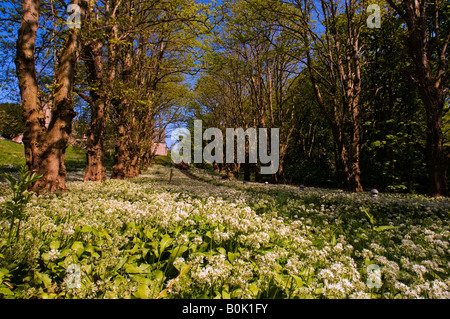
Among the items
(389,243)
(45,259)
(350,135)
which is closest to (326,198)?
(389,243)

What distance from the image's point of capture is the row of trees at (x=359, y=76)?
10992 millimetres

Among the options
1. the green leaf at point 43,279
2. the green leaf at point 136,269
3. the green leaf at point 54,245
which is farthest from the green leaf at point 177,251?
the green leaf at point 54,245

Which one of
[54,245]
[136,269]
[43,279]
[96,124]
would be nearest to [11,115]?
[96,124]

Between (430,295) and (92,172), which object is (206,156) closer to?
(92,172)

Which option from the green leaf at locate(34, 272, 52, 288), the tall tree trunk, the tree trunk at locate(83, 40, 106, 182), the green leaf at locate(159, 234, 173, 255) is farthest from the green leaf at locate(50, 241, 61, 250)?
the tree trunk at locate(83, 40, 106, 182)

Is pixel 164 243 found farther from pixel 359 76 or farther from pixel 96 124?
pixel 359 76

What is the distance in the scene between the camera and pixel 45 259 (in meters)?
2.51

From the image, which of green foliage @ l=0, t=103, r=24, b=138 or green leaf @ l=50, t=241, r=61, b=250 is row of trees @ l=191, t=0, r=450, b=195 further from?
green foliage @ l=0, t=103, r=24, b=138

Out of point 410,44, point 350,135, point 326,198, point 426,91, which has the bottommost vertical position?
point 326,198

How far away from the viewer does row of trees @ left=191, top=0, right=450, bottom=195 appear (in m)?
11.0

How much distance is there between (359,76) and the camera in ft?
44.9

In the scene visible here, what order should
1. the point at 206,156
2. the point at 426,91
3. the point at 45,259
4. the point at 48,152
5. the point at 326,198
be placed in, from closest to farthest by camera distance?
the point at 45,259, the point at 48,152, the point at 326,198, the point at 426,91, the point at 206,156
